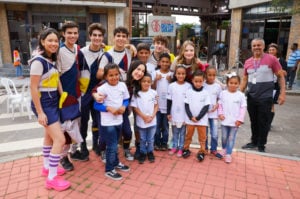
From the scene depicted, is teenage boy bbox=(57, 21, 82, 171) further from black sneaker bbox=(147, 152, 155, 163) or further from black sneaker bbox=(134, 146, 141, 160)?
black sneaker bbox=(147, 152, 155, 163)

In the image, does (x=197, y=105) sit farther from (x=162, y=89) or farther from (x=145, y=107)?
(x=145, y=107)

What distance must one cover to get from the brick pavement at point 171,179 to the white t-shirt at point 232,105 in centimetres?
70

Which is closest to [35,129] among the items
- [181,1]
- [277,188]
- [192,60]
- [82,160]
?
[82,160]

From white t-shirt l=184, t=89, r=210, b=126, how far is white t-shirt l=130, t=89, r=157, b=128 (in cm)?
55

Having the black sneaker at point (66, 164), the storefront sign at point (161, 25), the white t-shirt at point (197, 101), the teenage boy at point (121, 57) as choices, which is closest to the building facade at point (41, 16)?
the storefront sign at point (161, 25)

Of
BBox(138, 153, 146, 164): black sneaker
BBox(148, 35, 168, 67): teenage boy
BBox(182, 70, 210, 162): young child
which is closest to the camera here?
BBox(182, 70, 210, 162): young child

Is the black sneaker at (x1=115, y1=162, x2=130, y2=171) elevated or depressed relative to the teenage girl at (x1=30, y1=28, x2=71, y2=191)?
depressed

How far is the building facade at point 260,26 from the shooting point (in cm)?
1218

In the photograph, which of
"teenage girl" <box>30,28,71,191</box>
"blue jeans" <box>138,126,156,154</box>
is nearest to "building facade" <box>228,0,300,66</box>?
"blue jeans" <box>138,126,156,154</box>

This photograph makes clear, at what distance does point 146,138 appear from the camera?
380 cm

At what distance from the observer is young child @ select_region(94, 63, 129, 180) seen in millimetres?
3258

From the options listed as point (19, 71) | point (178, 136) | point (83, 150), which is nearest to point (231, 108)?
point (178, 136)

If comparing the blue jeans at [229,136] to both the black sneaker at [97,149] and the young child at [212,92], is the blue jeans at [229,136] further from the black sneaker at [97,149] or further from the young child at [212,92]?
the black sneaker at [97,149]

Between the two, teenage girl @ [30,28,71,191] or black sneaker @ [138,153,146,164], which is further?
black sneaker @ [138,153,146,164]
